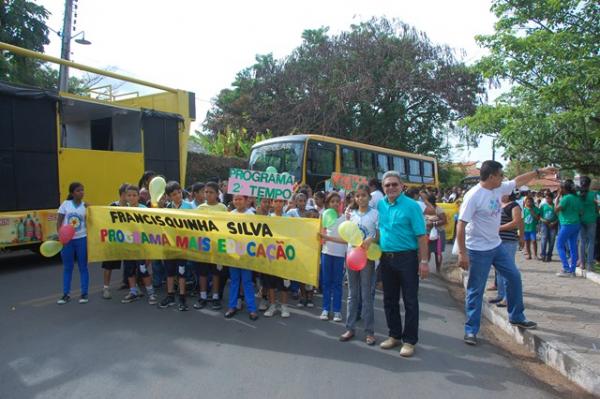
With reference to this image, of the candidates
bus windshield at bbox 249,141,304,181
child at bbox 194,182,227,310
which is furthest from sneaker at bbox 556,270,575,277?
bus windshield at bbox 249,141,304,181

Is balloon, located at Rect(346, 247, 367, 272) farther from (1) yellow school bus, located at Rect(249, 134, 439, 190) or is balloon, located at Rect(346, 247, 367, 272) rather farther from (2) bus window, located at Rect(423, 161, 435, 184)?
(2) bus window, located at Rect(423, 161, 435, 184)

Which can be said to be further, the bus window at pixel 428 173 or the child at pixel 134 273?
the bus window at pixel 428 173

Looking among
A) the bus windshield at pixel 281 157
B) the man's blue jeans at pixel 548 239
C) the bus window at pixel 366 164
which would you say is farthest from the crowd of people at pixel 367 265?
the bus window at pixel 366 164

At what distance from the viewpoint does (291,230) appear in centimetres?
516

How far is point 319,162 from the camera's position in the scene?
1357cm

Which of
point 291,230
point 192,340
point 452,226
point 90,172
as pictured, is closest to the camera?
point 192,340

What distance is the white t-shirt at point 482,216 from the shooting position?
15.4ft

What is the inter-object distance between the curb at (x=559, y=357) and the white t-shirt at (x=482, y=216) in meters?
1.05

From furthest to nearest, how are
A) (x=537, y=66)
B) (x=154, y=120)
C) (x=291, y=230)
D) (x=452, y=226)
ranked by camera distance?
(x=452, y=226)
(x=154, y=120)
(x=537, y=66)
(x=291, y=230)

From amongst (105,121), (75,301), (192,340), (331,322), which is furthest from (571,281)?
(105,121)

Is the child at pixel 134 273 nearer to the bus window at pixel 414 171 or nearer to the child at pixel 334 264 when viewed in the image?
the child at pixel 334 264

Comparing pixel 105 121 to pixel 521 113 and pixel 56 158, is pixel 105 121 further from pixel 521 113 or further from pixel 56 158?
pixel 521 113

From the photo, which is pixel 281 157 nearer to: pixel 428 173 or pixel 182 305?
pixel 182 305

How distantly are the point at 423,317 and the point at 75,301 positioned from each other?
476 cm
